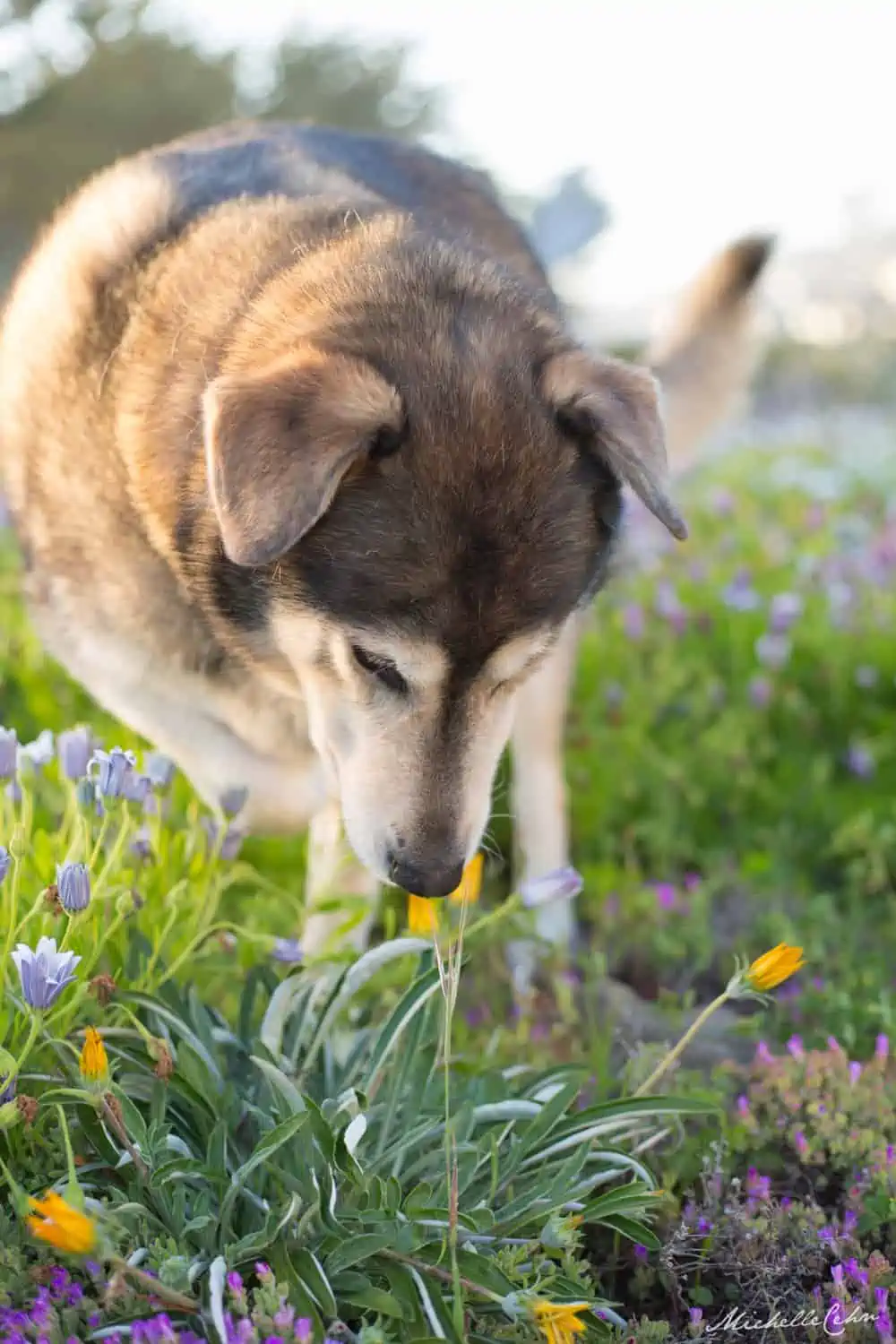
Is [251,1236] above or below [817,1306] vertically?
above

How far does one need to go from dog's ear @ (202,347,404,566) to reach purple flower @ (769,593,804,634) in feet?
8.50

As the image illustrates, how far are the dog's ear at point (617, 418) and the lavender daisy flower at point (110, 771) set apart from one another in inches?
39.6

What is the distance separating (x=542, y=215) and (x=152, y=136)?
6892mm

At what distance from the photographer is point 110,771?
2189 millimetres

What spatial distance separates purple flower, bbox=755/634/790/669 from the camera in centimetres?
448

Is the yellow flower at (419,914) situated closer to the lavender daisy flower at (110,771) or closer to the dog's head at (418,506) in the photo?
the dog's head at (418,506)

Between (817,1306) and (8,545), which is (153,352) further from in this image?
(8,545)

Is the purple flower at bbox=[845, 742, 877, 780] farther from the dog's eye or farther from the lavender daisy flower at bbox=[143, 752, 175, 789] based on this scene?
the lavender daisy flower at bbox=[143, 752, 175, 789]

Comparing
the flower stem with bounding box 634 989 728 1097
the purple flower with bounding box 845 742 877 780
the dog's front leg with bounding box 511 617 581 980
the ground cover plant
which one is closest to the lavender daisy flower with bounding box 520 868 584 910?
the ground cover plant

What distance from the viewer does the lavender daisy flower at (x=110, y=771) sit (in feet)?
7.16

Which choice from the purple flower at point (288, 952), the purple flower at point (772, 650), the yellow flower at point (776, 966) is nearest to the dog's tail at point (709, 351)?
the purple flower at point (772, 650)

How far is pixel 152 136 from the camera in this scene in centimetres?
1268

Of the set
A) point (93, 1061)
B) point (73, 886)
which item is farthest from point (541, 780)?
point (93, 1061)

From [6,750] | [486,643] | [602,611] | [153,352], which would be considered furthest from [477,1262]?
[602,611]
